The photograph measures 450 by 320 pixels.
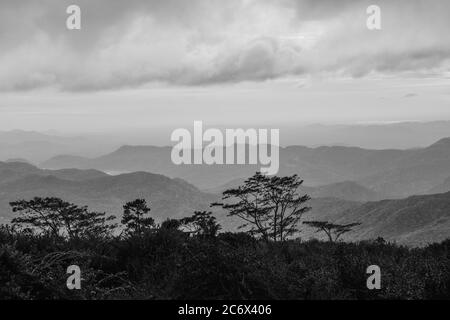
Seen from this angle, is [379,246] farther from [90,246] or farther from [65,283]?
[65,283]

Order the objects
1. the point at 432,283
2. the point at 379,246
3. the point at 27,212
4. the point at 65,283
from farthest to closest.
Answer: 1. the point at 27,212
2. the point at 379,246
3. the point at 432,283
4. the point at 65,283

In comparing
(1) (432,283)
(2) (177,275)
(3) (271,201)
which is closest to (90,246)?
(2) (177,275)

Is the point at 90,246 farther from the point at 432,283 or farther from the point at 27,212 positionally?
the point at 27,212
